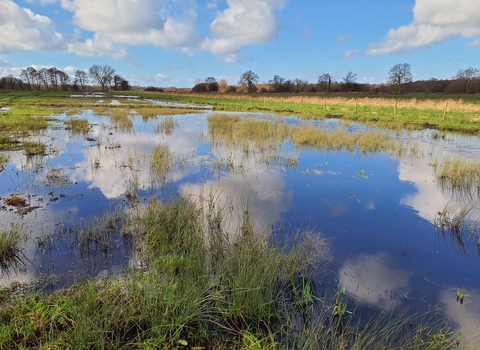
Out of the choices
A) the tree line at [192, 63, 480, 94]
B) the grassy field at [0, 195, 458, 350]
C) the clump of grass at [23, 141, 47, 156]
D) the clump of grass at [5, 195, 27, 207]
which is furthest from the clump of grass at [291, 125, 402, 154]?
the tree line at [192, 63, 480, 94]

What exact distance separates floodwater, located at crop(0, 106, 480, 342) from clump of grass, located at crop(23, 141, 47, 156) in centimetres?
32

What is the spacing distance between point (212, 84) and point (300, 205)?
334ft

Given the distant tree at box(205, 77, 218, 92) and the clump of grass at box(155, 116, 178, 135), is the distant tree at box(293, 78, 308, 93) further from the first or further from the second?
the clump of grass at box(155, 116, 178, 135)

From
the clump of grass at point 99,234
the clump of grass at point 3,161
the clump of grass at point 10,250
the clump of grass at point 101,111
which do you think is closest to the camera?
the clump of grass at point 10,250

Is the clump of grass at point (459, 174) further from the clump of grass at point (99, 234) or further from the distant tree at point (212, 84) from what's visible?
the distant tree at point (212, 84)

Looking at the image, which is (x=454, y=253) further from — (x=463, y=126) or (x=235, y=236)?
(x=463, y=126)

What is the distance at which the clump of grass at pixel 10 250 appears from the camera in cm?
493

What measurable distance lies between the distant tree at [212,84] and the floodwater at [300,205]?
91.3 metres

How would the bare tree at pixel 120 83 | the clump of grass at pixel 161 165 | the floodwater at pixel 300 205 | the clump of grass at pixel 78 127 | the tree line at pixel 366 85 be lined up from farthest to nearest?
the bare tree at pixel 120 83, the tree line at pixel 366 85, the clump of grass at pixel 78 127, the clump of grass at pixel 161 165, the floodwater at pixel 300 205

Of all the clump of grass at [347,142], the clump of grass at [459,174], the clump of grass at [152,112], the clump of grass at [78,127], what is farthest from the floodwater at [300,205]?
the clump of grass at [152,112]

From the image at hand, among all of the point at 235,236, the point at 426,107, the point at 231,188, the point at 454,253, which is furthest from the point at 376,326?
the point at 426,107

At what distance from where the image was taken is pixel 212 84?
104 meters

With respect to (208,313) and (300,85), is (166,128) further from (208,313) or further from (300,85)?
(300,85)

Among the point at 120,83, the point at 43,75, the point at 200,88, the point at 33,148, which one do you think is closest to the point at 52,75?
the point at 43,75
